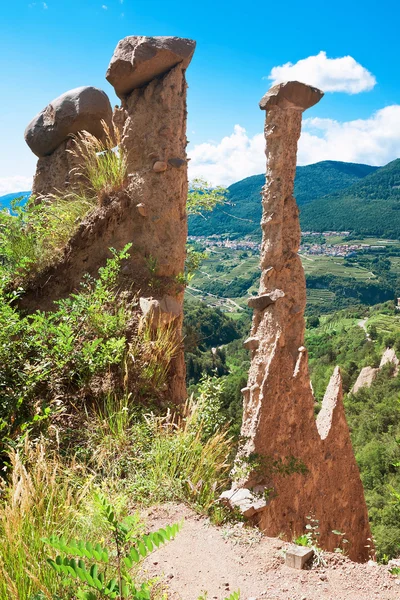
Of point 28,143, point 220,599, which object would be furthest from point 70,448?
point 28,143

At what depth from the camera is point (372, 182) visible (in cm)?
10388

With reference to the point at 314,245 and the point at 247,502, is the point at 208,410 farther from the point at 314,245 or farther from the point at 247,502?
the point at 314,245

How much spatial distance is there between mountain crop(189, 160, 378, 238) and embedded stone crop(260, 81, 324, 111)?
242ft

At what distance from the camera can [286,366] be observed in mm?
6633

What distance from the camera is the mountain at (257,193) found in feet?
299

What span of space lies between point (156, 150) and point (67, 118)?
264cm

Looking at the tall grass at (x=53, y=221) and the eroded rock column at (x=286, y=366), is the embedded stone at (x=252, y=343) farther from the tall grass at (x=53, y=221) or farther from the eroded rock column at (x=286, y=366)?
the tall grass at (x=53, y=221)

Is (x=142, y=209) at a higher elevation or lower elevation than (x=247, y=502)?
higher

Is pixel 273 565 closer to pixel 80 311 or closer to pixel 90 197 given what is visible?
pixel 80 311

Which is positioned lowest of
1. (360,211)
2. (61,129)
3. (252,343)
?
(252,343)

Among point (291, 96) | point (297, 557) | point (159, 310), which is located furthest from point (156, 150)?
point (297, 557)

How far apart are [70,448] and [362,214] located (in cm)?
9839

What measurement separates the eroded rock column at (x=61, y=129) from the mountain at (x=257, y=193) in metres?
72.4

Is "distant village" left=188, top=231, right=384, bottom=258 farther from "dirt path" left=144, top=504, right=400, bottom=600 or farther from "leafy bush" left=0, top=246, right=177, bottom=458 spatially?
"dirt path" left=144, top=504, right=400, bottom=600
